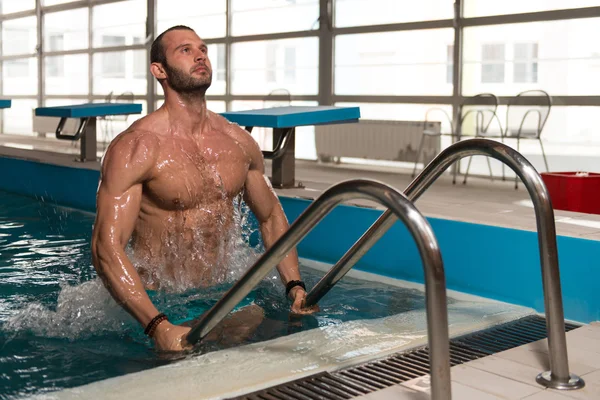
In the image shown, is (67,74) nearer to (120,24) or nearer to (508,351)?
(120,24)

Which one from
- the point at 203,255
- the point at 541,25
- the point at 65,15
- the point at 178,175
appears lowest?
the point at 203,255

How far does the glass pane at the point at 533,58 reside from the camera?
692cm

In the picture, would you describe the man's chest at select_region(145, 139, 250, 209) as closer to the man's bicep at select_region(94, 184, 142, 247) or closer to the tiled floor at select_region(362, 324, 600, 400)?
the man's bicep at select_region(94, 184, 142, 247)

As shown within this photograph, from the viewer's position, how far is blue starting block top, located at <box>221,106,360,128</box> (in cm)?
493

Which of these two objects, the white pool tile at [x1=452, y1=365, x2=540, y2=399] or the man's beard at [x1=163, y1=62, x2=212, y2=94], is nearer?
the white pool tile at [x1=452, y1=365, x2=540, y2=399]

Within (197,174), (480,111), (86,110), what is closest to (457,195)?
(480,111)

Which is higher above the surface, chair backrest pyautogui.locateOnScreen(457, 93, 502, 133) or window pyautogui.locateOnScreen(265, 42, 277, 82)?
window pyautogui.locateOnScreen(265, 42, 277, 82)

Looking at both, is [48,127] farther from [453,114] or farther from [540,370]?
[540,370]

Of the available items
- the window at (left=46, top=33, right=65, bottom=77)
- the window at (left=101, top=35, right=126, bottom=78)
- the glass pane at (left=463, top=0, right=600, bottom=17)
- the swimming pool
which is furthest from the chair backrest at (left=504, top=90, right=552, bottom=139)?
the window at (left=46, top=33, right=65, bottom=77)

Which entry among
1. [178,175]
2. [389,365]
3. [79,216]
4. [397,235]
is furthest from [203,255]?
[79,216]

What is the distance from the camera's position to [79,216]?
607 cm

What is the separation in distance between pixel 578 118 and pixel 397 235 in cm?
370

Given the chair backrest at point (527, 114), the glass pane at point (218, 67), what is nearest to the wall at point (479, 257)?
the chair backrest at point (527, 114)

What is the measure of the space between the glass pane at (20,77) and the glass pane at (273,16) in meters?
6.07
